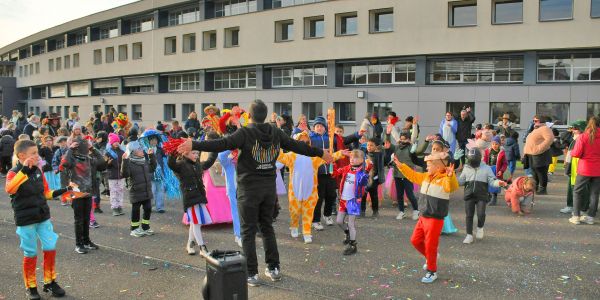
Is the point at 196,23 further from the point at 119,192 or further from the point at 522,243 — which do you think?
the point at 522,243

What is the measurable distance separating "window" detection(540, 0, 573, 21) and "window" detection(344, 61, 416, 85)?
20.5 feet

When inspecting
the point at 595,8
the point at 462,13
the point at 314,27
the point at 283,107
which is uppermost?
the point at 314,27

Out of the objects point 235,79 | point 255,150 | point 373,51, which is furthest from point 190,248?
point 235,79

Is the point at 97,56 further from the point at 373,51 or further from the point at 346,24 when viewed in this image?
the point at 373,51

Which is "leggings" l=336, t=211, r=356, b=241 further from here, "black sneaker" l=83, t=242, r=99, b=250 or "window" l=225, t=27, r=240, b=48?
"window" l=225, t=27, r=240, b=48

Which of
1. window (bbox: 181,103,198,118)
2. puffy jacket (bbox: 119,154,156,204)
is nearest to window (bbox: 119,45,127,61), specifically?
window (bbox: 181,103,198,118)

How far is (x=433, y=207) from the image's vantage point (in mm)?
5875

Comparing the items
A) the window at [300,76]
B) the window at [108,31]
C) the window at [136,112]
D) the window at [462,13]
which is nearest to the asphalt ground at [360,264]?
the window at [462,13]

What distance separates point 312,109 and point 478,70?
954cm

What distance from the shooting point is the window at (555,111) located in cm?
2089

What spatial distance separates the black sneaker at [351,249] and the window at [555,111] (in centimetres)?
1741

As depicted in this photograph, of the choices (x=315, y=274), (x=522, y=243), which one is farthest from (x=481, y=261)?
(x=315, y=274)

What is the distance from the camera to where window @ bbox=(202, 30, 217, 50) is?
3347cm

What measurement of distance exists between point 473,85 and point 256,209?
63.1 feet
